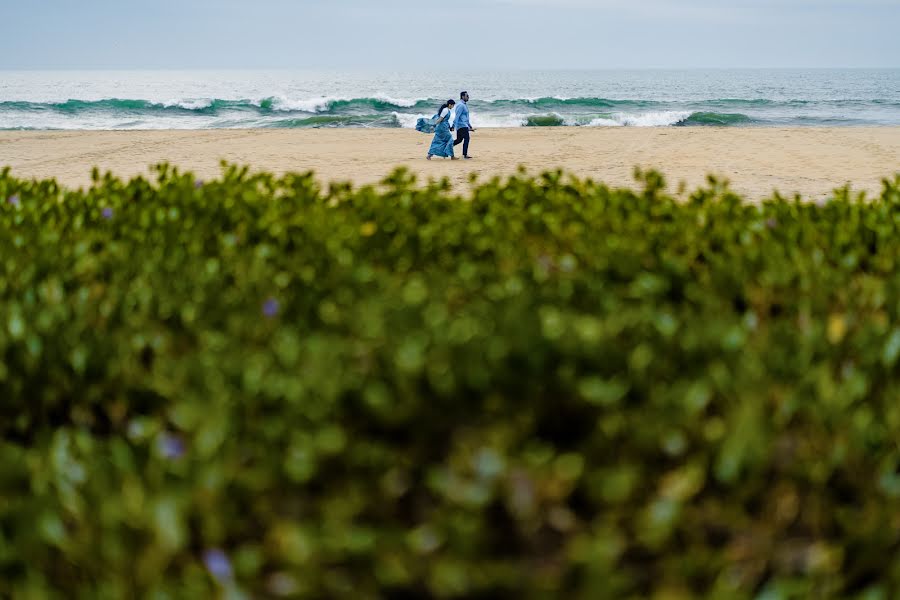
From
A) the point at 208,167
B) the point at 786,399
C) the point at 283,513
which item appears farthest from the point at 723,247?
the point at 208,167

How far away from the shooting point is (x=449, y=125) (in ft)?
65.4

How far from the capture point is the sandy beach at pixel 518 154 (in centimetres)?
1709

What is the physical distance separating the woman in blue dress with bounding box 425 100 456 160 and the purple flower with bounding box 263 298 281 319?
16.7 metres

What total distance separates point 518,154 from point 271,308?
2034 centimetres

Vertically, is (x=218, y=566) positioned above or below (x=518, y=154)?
below

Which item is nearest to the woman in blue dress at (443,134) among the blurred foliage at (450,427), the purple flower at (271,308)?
the blurred foliage at (450,427)

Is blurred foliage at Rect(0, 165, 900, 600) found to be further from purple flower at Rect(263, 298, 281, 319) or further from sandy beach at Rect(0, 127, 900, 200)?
sandy beach at Rect(0, 127, 900, 200)

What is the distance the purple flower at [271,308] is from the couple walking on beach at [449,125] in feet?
54.4

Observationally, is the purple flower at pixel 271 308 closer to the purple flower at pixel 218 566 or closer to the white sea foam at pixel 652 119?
the purple flower at pixel 218 566

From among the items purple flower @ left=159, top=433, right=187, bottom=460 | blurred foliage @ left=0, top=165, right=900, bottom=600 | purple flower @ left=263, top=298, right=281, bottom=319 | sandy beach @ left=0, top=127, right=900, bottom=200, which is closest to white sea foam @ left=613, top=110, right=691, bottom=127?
sandy beach @ left=0, top=127, right=900, bottom=200

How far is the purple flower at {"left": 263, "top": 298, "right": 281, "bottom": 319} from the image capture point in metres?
3.18

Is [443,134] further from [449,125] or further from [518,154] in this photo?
[518,154]

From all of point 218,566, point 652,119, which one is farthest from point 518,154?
point 652,119

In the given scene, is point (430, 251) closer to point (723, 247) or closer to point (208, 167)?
point (723, 247)
